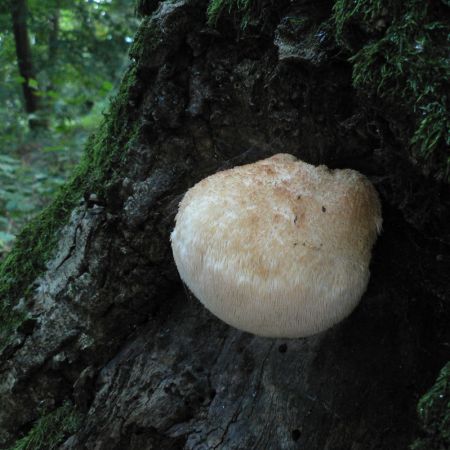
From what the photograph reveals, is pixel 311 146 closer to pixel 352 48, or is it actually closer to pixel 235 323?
pixel 352 48

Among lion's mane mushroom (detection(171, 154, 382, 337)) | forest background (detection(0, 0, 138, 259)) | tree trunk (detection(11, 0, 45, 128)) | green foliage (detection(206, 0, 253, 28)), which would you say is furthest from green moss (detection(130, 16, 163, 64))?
tree trunk (detection(11, 0, 45, 128))

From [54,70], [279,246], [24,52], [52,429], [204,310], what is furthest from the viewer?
[24,52]

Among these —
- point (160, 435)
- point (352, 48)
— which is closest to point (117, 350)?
point (160, 435)

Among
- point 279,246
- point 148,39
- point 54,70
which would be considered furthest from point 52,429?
point 54,70

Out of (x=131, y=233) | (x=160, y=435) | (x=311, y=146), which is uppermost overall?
(x=311, y=146)

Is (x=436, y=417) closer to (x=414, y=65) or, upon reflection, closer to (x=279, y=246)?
(x=279, y=246)

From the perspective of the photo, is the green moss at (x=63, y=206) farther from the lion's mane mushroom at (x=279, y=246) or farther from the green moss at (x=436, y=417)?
the green moss at (x=436, y=417)
